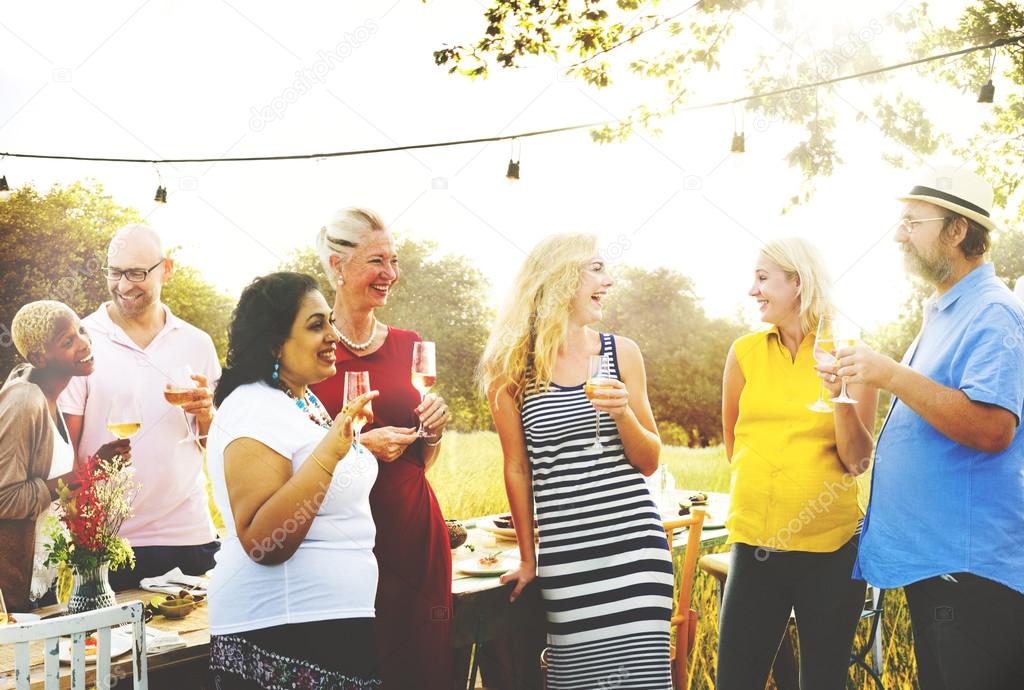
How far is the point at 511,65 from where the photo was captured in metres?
4.36

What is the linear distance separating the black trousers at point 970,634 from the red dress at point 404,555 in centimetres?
126

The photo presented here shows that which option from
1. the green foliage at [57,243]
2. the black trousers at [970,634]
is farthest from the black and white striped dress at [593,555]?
the green foliage at [57,243]

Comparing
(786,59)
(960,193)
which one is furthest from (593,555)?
(786,59)

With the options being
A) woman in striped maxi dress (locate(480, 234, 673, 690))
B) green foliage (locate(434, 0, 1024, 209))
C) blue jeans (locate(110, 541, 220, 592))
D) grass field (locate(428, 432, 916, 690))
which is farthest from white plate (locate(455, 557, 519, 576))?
green foliage (locate(434, 0, 1024, 209))

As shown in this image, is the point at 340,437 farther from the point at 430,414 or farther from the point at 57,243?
the point at 57,243

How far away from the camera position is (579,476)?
225 centimetres

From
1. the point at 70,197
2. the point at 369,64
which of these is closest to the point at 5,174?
the point at 70,197

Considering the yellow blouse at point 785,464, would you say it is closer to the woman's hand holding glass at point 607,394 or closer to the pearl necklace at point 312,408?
the woman's hand holding glass at point 607,394

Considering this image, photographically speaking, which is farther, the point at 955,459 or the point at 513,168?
the point at 513,168

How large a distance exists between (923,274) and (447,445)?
19.5ft

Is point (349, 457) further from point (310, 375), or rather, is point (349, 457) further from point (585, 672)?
point (585, 672)

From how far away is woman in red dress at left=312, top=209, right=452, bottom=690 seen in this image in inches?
88.8

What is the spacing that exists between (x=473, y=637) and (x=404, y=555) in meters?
0.38

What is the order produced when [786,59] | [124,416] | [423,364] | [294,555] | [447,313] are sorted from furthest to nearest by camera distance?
[447,313], [786,59], [124,416], [423,364], [294,555]
